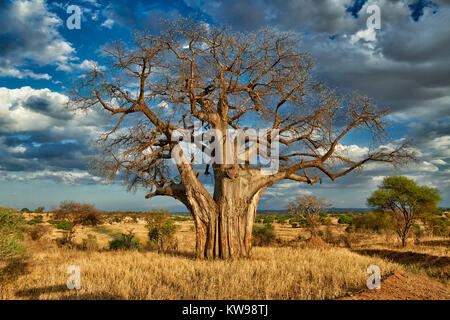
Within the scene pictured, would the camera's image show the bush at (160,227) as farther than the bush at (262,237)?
No

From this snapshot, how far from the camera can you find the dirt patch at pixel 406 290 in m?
5.89

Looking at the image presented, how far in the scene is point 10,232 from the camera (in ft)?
26.6

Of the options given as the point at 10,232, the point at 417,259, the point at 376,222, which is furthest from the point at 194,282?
the point at 376,222

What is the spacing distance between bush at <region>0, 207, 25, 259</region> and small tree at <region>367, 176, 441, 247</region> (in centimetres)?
2165

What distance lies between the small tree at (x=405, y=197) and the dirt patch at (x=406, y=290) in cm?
1473

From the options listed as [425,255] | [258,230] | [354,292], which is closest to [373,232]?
→ [258,230]

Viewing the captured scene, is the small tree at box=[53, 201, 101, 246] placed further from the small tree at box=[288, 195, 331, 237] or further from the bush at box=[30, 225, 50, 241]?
the small tree at box=[288, 195, 331, 237]

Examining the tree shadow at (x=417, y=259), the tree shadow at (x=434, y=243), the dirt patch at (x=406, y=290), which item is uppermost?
the dirt patch at (x=406, y=290)

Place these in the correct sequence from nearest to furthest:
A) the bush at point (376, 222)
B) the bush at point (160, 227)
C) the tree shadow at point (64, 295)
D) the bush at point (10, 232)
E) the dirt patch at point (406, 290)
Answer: the tree shadow at point (64, 295)
the dirt patch at point (406, 290)
the bush at point (10, 232)
the bush at point (160, 227)
the bush at point (376, 222)

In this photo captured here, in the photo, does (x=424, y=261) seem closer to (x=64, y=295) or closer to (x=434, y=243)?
(x=434, y=243)

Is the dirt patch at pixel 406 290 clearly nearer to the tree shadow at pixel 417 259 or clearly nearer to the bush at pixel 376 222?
the tree shadow at pixel 417 259

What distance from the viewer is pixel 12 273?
7391 mm

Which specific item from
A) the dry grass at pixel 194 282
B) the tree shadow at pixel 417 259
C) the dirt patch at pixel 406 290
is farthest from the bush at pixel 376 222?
the dry grass at pixel 194 282
